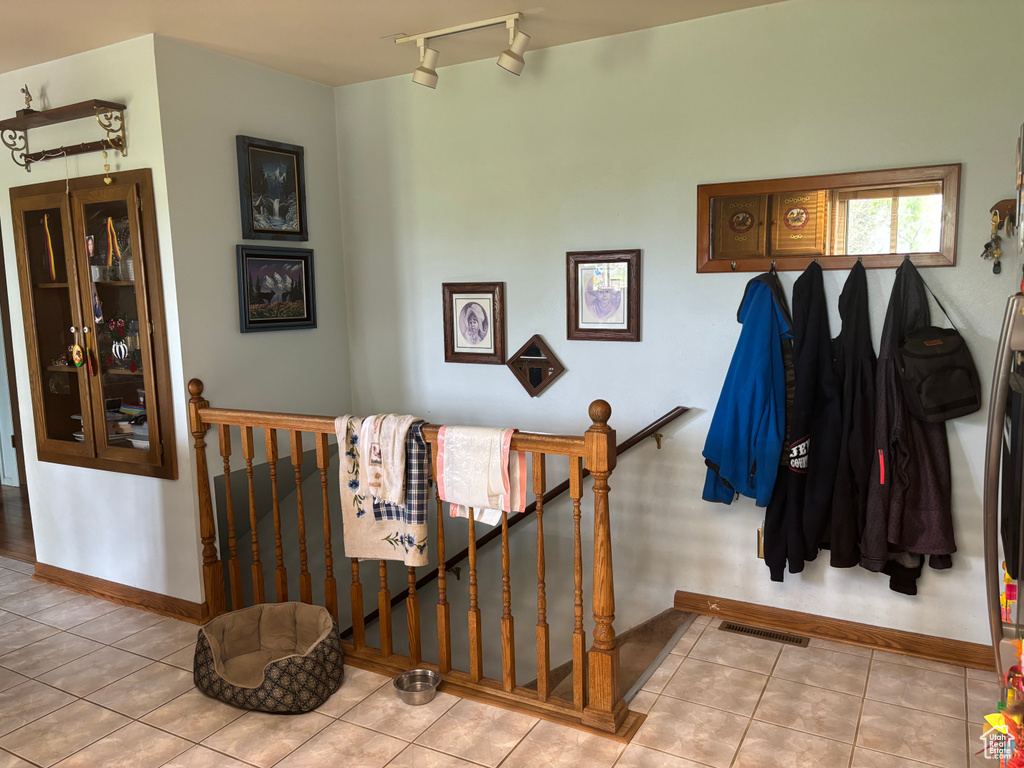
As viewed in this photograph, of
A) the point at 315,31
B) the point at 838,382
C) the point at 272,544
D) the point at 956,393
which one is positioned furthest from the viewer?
the point at 272,544

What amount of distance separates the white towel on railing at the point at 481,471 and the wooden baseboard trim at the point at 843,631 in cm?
124

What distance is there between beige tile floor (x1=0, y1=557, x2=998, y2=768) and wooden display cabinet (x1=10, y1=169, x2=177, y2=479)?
881 mm

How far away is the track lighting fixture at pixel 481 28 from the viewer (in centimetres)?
283

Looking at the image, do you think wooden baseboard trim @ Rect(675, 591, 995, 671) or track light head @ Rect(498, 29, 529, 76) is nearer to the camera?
wooden baseboard trim @ Rect(675, 591, 995, 671)

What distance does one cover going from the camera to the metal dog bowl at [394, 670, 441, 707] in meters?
2.47

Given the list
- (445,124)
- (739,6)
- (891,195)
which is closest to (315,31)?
(445,124)

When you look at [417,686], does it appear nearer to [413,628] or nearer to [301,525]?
[413,628]

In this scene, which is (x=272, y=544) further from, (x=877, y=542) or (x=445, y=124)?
(x=877, y=542)

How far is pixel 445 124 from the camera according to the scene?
3.54 meters

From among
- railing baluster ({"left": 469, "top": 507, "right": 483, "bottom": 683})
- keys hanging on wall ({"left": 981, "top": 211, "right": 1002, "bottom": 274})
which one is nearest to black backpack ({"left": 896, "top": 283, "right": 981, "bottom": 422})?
keys hanging on wall ({"left": 981, "top": 211, "right": 1002, "bottom": 274})

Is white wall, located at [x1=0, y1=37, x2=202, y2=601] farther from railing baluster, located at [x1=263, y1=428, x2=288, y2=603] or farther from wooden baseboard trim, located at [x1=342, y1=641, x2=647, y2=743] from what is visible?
wooden baseboard trim, located at [x1=342, y1=641, x2=647, y2=743]

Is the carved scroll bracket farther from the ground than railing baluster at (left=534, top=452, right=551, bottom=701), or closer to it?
farther from the ground

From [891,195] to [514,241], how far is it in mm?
1536

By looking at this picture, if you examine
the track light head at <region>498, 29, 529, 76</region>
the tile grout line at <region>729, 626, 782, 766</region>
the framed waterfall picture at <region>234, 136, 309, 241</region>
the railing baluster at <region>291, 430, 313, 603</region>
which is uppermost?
the track light head at <region>498, 29, 529, 76</region>
